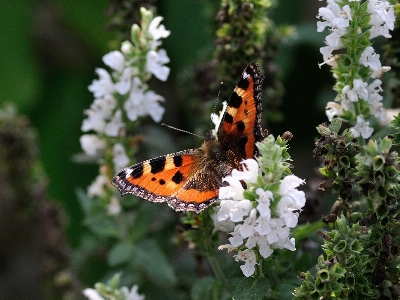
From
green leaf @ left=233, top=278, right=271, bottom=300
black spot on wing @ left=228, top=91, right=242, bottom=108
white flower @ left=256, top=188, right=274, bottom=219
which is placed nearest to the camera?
white flower @ left=256, top=188, right=274, bottom=219

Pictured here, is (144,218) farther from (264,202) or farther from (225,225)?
(264,202)

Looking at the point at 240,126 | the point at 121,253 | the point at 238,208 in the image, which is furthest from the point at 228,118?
the point at 121,253

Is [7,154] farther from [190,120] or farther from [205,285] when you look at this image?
[205,285]

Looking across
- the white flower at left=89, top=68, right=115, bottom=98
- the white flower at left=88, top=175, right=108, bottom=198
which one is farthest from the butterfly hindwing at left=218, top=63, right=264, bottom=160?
the white flower at left=88, top=175, right=108, bottom=198

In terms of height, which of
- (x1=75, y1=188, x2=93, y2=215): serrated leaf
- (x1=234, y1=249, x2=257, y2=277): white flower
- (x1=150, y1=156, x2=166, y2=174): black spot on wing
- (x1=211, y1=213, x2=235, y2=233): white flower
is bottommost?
(x1=234, y1=249, x2=257, y2=277): white flower

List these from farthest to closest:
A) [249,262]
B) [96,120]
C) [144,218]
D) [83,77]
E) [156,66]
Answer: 1. [83,77]
2. [144,218]
3. [96,120]
4. [156,66]
5. [249,262]

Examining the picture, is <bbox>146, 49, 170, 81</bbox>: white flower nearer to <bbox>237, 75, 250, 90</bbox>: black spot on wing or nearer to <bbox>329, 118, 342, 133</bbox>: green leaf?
<bbox>237, 75, 250, 90</bbox>: black spot on wing
